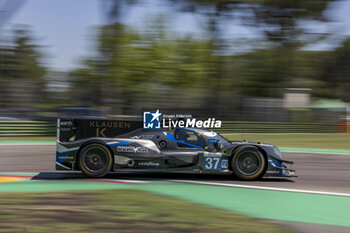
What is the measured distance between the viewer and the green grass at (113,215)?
508 centimetres

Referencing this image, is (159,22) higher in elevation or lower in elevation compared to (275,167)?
higher

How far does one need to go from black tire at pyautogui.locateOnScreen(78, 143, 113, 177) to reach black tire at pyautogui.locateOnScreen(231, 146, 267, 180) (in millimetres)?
2327

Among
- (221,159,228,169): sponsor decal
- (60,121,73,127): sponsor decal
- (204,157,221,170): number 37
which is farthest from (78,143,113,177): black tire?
(221,159,228,169): sponsor decal

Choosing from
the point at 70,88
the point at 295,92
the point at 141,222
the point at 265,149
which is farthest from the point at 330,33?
the point at 141,222

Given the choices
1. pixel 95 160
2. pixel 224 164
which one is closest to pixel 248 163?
pixel 224 164

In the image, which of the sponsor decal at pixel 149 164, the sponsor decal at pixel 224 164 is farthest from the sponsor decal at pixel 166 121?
the sponsor decal at pixel 224 164

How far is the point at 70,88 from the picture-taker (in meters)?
26.2

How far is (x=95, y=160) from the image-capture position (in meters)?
8.66

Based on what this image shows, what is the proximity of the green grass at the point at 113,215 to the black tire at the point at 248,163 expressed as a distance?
→ 213 centimetres

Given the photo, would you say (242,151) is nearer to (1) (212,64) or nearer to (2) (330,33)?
(1) (212,64)

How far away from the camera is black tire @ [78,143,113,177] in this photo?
8562 mm

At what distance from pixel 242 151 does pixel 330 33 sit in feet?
88.6

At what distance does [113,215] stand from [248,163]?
3.65 metres

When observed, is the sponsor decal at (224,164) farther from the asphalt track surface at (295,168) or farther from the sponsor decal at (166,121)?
the sponsor decal at (166,121)
